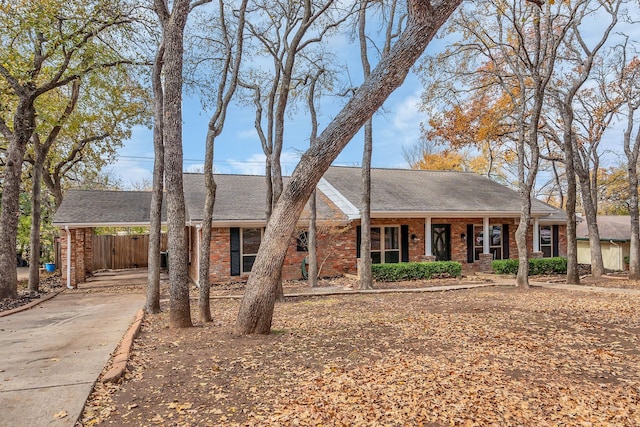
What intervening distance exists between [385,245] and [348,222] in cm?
205

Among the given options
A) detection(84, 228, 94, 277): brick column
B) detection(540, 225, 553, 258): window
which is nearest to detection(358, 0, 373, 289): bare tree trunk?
detection(84, 228, 94, 277): brick column

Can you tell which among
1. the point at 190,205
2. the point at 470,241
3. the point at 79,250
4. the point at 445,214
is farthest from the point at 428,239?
the point at 79,250

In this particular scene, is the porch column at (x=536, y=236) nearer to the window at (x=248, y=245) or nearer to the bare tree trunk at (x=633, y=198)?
the bare tree trunk at (x=633, y=198)

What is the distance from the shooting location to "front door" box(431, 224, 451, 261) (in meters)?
16.5

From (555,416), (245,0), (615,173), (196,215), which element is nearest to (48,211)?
(196,215)

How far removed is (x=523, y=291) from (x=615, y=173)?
22035 millimetres

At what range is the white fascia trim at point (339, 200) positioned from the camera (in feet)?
46.9

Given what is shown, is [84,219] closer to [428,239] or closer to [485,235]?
[428,239]

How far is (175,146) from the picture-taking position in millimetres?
6090

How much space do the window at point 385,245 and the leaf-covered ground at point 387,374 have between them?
8.03 meters

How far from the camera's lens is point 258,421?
125 inches

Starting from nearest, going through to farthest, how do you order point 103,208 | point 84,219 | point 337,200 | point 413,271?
point 84,219, point 413,271, point 103,208, point 337,200

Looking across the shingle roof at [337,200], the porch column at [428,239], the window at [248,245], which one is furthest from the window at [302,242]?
the porch column at [428,239]

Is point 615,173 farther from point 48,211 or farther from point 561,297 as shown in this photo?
point 48,211
